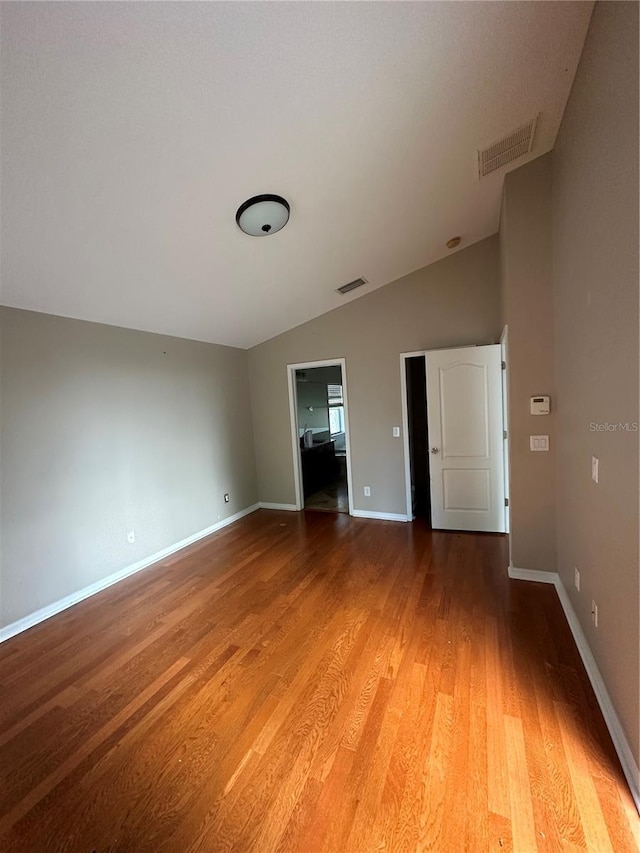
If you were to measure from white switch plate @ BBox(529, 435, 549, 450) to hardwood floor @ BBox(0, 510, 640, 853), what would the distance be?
3.40 ft

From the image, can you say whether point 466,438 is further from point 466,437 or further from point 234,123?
point 234,123

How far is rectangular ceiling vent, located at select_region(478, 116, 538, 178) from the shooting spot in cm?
216

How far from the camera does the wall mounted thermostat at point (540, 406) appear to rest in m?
2.54

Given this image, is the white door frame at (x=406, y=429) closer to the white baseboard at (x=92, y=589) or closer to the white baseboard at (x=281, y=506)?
the white baseboard at (x=281, y=506)

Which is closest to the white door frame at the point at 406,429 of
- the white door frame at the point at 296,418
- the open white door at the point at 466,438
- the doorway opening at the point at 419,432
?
the open white door at the point at 466,438

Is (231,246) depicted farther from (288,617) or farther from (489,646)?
(489,646)

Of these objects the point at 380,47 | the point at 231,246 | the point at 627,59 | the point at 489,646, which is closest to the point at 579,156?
the point at 627,59

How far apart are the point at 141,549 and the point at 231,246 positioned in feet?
9.38

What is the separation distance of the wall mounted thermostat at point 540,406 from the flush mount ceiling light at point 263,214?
7.14 feet

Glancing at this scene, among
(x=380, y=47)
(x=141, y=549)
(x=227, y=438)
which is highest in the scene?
(x=380, y=47)

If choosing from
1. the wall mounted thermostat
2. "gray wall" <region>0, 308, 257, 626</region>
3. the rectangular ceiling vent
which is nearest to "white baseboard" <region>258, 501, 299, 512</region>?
"gray wall" <region>0, 308, 257, 626</region>

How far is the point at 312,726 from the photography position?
5.23 ft

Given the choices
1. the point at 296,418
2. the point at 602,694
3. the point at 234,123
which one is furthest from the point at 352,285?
the point at 602,694

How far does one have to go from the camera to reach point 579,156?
1771 mm
